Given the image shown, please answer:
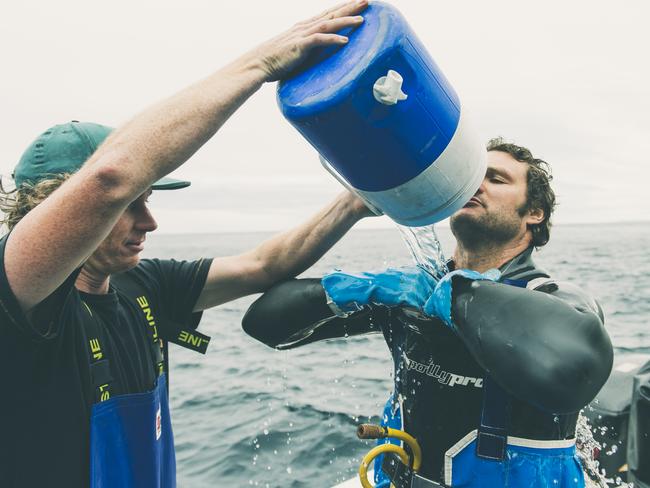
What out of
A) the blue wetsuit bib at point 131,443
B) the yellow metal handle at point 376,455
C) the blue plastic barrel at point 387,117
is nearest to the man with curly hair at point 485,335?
the yellow metal handle at point 376,455

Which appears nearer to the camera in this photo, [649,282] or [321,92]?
[321,92]

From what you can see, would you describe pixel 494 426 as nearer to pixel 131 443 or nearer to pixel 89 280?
pixel 131 443

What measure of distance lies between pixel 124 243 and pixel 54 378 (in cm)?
65

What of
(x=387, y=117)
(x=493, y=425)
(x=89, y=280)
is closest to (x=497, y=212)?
(x=493, y=425)

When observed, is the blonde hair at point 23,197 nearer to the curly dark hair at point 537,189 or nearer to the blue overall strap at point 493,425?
the blue overall strap at point 493,425

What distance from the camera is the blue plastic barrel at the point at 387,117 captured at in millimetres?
1871

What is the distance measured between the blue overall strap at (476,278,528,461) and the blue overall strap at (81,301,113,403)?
157 cm

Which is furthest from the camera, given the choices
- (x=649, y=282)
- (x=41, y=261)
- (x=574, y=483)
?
(x=649, y=282)

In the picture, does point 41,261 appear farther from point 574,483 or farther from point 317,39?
point 574,483

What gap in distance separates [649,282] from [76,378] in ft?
80.9

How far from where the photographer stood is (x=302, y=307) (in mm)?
2818

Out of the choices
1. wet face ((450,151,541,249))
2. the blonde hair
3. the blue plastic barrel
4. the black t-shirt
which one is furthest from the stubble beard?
the blonde hair

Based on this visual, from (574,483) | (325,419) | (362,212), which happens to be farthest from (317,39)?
(325,419)

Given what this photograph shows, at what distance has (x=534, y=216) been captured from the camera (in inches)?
122
